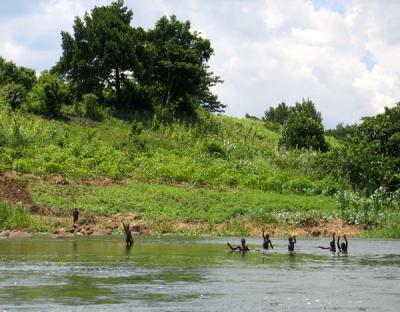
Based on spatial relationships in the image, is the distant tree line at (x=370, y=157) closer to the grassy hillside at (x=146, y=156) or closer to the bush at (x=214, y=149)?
the grassy hillside at (x=146, y=156)

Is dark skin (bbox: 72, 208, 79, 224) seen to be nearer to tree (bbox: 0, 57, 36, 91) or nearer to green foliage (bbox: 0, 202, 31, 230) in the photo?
green foliage (bbox: 0, 202, 31, 230)

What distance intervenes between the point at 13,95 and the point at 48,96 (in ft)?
13.3

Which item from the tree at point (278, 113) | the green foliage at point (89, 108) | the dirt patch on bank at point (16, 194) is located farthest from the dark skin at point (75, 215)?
the tree at point (278, 113)

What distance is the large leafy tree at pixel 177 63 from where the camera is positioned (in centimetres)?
10188

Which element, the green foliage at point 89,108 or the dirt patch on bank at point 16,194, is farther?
the green foliage at point 89,108

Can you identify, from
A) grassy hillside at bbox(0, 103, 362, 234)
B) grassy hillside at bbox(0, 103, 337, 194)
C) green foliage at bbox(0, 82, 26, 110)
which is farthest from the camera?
green foliage at bbox(0, 82, 26, 110)

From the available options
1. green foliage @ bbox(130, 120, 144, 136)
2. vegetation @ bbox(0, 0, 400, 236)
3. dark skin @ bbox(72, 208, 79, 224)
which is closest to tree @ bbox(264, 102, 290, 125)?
vegetation @ bbox(0, 0, 400, 236)

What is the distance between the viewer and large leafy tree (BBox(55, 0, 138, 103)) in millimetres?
95500

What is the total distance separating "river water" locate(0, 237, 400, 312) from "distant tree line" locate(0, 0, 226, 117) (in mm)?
41503

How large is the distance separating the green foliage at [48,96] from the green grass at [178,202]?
21.7m

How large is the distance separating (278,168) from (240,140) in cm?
1555

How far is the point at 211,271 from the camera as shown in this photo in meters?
38.5

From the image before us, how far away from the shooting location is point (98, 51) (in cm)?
9625

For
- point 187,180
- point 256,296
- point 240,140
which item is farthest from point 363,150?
point 256,296
